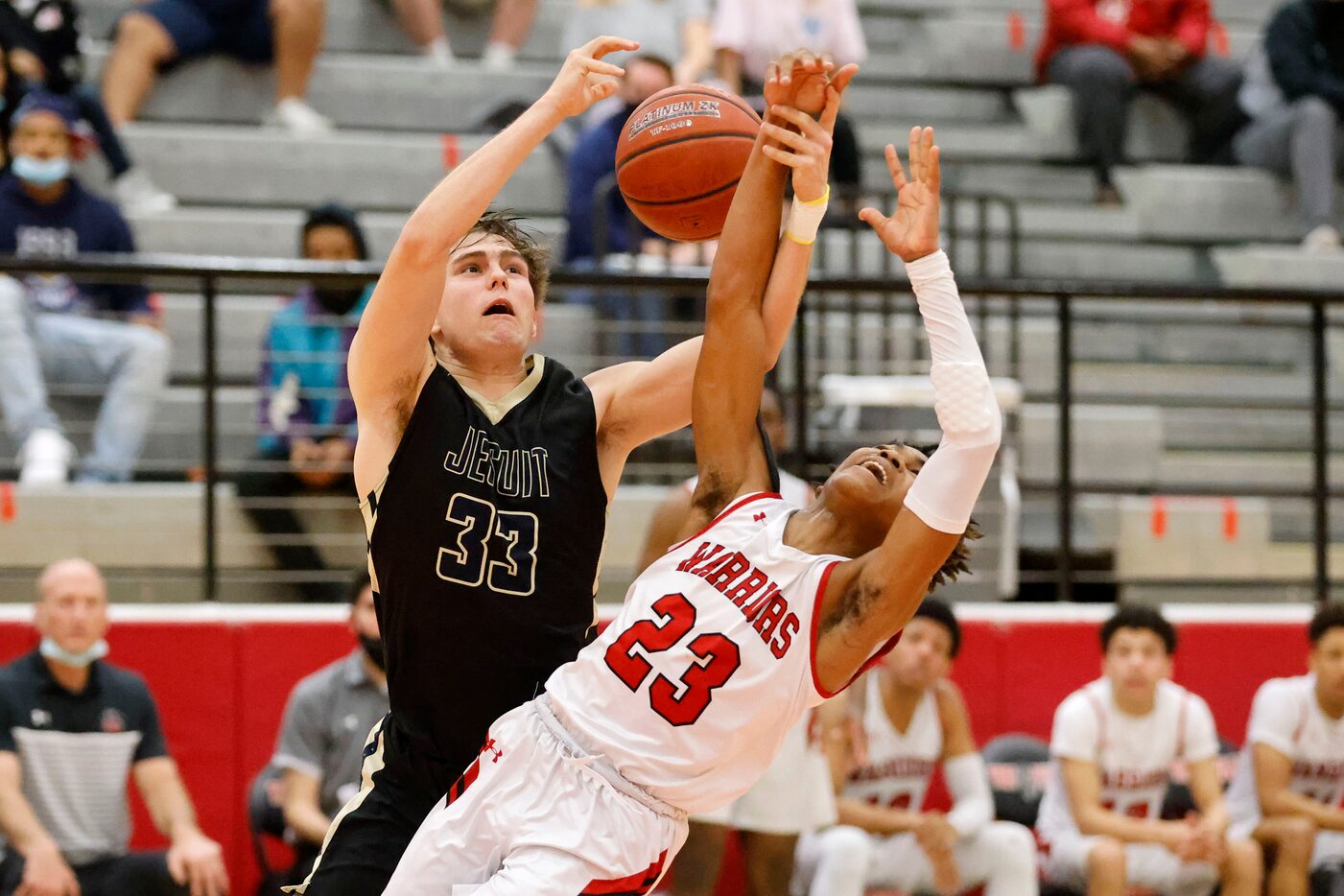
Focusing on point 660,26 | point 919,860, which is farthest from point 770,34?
point 919,860

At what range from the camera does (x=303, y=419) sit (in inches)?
276

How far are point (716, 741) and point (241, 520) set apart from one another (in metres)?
3.80

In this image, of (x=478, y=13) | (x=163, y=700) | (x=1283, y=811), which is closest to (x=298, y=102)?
(x=478, y=13)

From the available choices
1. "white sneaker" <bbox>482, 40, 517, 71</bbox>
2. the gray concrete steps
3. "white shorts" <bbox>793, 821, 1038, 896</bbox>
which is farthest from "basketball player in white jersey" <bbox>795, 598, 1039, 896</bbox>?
"white sneaker" <bbox>482, 40, 517, 71</bbox>

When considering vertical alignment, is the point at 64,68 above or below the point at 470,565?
above

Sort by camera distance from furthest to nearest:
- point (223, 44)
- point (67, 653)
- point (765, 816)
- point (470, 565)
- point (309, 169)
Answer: point (223, 44), point (309, 169), point (765, 816), point (67, 653), point (470, 565)

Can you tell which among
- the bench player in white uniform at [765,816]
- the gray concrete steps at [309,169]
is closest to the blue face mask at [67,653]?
the bench player in white uniform at [765,816]

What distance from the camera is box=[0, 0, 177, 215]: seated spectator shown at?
8.62 m

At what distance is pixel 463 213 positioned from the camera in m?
3.53

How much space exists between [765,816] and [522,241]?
2814 mm

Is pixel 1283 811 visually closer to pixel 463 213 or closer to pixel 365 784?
pixel 365 784

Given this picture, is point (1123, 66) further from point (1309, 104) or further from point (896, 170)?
point (896, 170)

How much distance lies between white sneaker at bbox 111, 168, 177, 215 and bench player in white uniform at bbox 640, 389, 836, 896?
399 cm

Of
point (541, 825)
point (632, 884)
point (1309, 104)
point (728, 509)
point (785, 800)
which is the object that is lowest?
point (785, 800)
